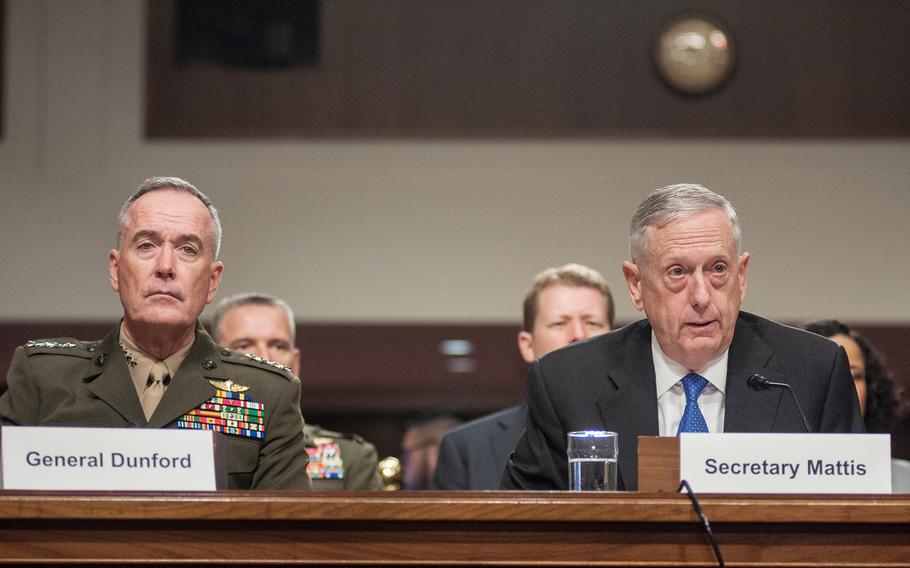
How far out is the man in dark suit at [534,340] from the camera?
3584mm

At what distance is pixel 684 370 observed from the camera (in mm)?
2424

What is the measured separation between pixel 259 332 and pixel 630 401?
156cm

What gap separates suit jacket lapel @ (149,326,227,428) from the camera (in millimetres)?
2287

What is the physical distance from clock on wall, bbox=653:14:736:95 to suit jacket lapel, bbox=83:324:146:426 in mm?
4598

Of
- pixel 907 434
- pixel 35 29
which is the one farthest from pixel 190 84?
pixel 907 434

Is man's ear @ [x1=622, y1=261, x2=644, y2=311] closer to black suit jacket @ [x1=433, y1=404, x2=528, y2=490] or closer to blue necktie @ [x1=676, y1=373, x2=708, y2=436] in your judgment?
blue necktie @ [x1=676, y1=373, x2=708, y2=436]

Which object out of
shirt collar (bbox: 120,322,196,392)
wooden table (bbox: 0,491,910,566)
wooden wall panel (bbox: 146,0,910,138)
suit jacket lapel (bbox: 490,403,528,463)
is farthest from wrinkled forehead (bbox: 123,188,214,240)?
wooden wall panel (bbox: 146,0,910,138)

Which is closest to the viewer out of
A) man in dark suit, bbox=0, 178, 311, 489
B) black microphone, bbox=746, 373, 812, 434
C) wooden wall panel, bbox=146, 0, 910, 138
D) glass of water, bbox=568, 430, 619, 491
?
glass of water, bbox=568, 430, 619, 491

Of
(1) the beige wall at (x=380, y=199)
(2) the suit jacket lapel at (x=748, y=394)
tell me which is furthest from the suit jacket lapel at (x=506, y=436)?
(1) the beige wall at (x=380, y=199)

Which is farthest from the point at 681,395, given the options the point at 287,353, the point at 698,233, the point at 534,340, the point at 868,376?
the point at 287,353

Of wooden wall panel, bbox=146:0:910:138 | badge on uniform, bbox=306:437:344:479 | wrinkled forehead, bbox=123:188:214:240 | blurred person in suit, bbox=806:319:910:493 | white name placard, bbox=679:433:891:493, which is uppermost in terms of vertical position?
wooden wall panel, bbox=146:0:910:138

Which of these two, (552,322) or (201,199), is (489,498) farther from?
(552,322)

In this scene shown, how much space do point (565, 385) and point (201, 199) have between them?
2.64 ft

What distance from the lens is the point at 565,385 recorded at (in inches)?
95.1
